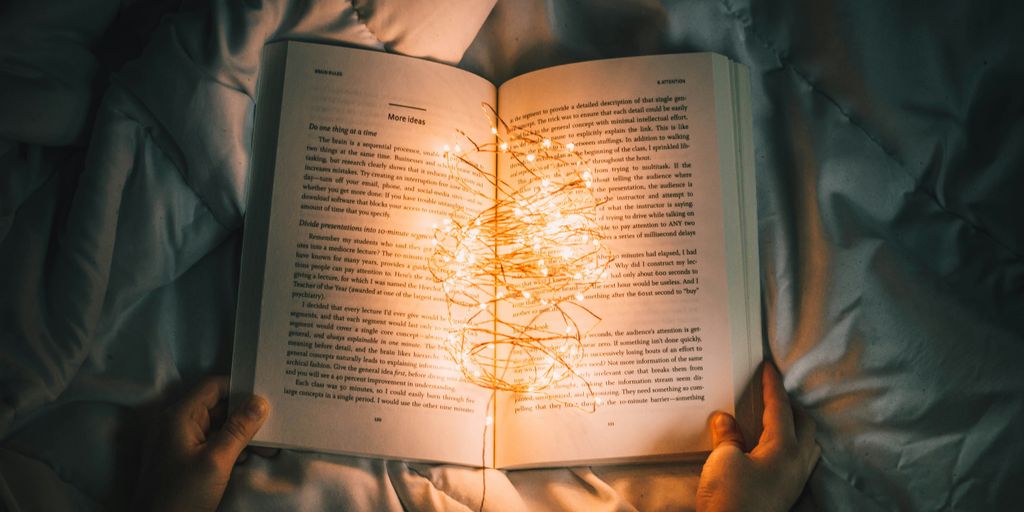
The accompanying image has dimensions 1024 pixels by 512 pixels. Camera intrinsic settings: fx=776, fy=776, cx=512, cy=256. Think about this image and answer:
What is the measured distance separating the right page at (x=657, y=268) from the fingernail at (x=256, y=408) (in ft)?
0.99

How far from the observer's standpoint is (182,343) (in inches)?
40.0

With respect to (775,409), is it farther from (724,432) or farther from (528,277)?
(528,277)

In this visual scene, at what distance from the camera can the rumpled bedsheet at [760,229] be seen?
95 centimetres

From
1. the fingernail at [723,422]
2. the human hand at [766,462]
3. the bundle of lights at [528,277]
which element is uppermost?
the bundle of lights at [528,277]

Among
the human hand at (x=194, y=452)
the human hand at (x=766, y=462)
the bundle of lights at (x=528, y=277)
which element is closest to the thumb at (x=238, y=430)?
the human hand at (x=194, y=452)

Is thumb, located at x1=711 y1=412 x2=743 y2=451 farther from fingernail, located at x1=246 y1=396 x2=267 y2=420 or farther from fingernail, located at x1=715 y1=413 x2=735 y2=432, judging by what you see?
fingernail, located at x1=246 y1=396 x2=267 y2=420

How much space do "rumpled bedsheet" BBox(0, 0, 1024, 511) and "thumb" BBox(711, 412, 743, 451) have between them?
0.06 metres

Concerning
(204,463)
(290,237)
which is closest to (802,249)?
(290,237)

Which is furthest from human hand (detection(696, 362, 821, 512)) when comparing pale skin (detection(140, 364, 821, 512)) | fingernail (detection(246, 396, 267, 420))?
fingernail (detection(246, 396, 267, 420))

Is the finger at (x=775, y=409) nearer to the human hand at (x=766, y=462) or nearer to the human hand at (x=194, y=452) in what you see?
the human hand at (x=766, y=462)

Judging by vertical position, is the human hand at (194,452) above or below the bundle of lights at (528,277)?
below

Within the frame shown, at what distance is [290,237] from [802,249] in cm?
68

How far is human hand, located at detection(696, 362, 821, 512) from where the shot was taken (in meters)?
0.92

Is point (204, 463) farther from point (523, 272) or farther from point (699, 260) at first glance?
point (699, 260)
